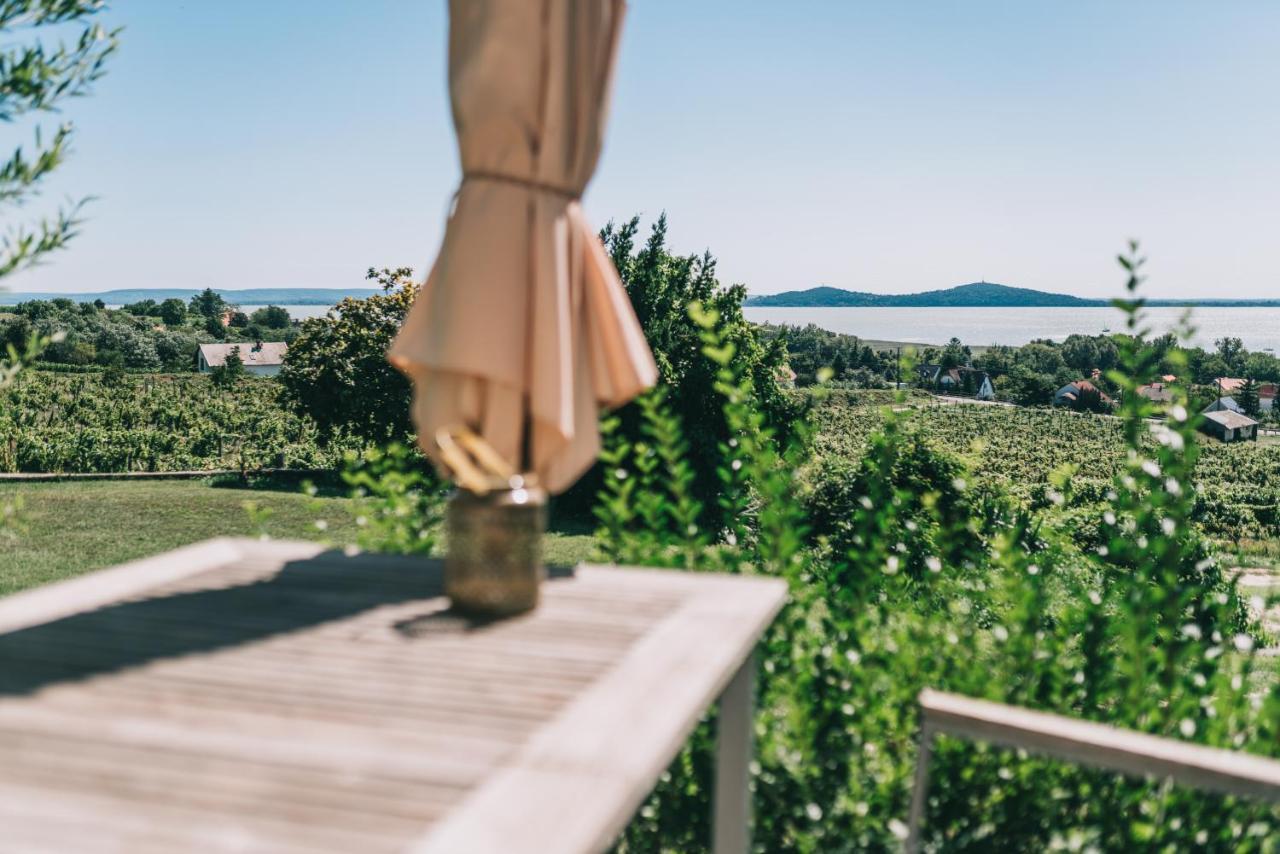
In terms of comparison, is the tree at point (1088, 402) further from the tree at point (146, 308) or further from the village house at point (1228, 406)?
the tree at point (146, 308)

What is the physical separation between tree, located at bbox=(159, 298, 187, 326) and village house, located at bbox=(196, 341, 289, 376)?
7.96m

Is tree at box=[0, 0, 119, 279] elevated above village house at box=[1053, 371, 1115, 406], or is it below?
above

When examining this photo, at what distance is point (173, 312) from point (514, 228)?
250 ft

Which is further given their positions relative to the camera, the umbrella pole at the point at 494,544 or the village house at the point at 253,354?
the village house at the point at 253,354

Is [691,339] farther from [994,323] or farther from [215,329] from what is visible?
[994,323]

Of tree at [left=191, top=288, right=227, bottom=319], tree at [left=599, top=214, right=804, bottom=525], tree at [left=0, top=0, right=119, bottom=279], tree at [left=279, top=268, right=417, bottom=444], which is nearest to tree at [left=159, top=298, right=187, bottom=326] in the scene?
tree at [left=191, top=288, right=227, bottom=319]

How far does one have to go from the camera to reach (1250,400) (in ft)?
220

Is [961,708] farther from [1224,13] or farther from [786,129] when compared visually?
[786,129]

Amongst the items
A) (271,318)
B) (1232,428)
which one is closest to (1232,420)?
(1232,428)

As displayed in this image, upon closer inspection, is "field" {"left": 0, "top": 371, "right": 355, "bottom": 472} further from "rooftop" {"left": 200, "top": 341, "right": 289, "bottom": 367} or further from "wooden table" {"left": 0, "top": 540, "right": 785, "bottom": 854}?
"rooftop" {"left": 200, "top": 341, "right": 289, "bottom": 367}

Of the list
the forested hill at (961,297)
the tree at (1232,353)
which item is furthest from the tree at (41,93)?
the tree at (1232,353)

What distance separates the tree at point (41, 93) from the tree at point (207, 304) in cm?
7777

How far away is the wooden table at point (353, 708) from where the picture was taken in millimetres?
982

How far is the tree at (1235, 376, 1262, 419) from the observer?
63987 mm
